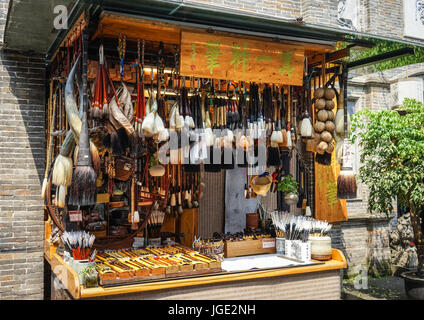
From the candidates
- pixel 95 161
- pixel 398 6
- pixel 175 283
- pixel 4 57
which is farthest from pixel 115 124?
pixel 398 6

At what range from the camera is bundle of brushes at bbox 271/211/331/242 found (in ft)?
17.0

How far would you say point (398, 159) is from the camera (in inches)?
307

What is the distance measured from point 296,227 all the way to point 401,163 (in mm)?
3739

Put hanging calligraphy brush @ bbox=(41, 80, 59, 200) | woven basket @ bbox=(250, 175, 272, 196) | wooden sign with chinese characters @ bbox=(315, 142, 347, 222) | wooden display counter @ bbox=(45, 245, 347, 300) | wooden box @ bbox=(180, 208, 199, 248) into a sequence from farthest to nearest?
wooden sign with chinese characters @ bbox=(315, 142, 347, 222) → wooden box @ bbox=(180, 208, 199, 248) → woven basket @ bbox=(250, 175, 272, 196) → hanging calligraphy brush @ bbox=(41, 80, 59, 200) → wooden display counter @ bbox=(45, 245, 347, 300)

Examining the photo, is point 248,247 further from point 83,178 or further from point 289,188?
point 83,178

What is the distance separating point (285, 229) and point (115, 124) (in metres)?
2.62

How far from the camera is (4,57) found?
5492 mm

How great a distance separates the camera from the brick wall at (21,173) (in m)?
5.48

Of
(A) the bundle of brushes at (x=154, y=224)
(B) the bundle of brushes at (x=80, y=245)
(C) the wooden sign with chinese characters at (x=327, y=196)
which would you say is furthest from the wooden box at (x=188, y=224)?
(B) the bundle of brushes at (x=80, y=245)

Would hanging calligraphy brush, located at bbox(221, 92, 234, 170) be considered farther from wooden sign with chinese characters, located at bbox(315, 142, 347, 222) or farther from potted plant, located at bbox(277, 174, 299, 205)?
wooden sign with chinese characters, located at bbox(315, 142, 347, 222)

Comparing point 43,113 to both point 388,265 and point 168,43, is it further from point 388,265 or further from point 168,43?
point 388,265

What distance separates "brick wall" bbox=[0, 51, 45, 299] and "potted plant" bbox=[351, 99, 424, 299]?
5.31m

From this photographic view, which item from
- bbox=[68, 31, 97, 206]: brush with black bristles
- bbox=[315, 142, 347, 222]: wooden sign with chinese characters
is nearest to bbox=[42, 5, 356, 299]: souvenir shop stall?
bbox=[68, 31, 97, 206]: brush with black bristles

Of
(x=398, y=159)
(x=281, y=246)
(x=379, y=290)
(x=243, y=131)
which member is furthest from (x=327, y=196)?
(x=243, y=131)
